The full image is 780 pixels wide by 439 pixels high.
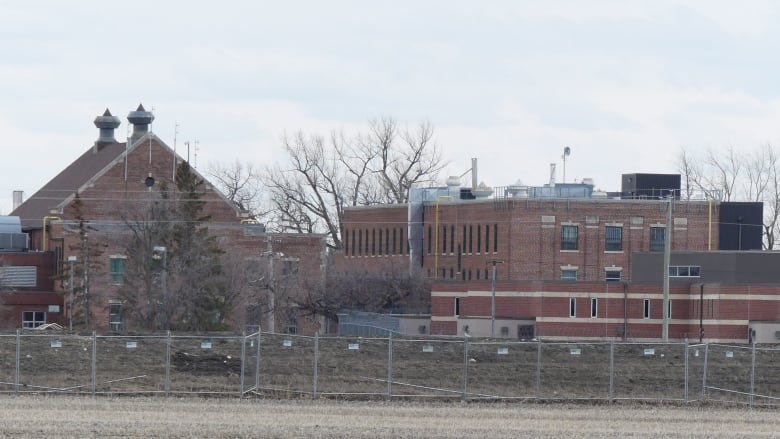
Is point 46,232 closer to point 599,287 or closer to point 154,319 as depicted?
point 154,319

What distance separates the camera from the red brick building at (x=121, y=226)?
307 feet

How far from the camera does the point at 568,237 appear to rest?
105062mm

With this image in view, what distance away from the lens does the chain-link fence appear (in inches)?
1748

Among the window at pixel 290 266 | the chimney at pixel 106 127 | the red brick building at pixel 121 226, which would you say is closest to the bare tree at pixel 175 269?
the red brick building at pixel 121 226

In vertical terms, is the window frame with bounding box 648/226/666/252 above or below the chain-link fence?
above

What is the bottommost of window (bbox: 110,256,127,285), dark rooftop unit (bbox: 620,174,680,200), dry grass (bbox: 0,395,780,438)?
dry grass (bbox: 0,395,780,438)

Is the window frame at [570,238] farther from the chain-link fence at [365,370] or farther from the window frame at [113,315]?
the chain-link fence at [365,370]

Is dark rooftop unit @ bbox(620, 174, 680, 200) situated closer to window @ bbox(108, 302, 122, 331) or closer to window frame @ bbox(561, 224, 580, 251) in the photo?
window frame @ bbox(561, 224, 580, 251)

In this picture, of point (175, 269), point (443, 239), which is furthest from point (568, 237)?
point (175, 269)

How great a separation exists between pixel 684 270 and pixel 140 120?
38153mm

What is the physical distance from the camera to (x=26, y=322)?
94312 mm

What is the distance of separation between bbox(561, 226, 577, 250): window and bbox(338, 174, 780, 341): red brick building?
64mm

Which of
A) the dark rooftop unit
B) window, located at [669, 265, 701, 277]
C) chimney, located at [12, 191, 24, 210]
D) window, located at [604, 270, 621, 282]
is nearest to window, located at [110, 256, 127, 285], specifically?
chimney, located at [12, 191, 24, 210]

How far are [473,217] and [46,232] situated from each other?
27.5 meters
